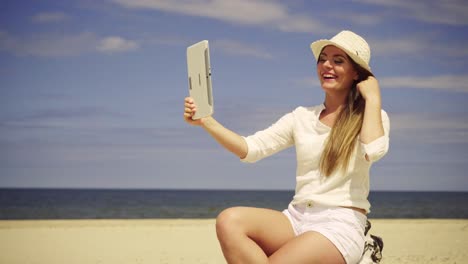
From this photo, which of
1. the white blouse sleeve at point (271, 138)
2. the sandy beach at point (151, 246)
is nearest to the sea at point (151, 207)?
the sandy beach at point (151, 246)

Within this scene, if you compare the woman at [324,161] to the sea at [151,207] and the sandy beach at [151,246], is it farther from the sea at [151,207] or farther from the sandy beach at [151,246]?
the sea at [151,207]

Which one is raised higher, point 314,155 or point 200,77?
point 200,77

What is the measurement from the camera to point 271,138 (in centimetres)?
366

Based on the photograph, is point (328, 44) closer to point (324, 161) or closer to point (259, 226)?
point (324, 161)

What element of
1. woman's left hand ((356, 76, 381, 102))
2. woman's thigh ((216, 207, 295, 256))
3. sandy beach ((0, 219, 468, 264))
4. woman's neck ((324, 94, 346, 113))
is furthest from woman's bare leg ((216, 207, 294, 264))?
sandy beach ((0, 219, 468, 264))

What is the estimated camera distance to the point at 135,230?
48.3ft

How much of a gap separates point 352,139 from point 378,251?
2.23 ft

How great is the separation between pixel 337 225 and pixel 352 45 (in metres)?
0.99

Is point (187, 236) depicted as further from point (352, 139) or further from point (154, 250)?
point (352, 139)

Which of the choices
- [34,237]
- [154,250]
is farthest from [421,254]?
[34,237]

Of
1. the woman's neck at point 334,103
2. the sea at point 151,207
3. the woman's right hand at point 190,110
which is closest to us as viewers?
the woman's right hand at point 190,110

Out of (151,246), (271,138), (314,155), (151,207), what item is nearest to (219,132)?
(271,138)

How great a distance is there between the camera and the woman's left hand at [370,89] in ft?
11.0

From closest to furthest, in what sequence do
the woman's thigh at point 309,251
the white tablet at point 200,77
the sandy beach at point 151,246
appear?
the woman's thigh at point 309,251, the white tablet at point 200,77, the sandy beach at point 151,246
